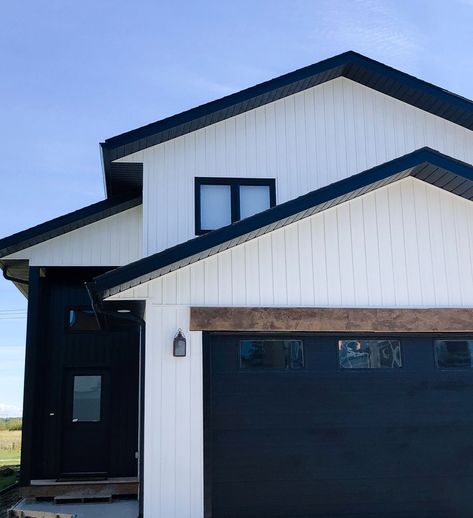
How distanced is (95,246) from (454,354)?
22.4ft

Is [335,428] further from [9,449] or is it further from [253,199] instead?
[9,449]

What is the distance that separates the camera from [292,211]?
9258 millimetres

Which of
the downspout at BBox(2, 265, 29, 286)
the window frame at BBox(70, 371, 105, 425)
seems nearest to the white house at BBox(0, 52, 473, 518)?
the window frame at BBox(70, 371, 105, 425)

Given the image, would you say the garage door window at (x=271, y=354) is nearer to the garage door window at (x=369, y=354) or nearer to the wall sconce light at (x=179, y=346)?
the garage door window at (x=369, y=354)

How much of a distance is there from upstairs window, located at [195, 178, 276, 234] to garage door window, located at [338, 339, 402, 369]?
3.28m

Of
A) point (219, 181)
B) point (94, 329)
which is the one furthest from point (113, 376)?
point (219, 181)

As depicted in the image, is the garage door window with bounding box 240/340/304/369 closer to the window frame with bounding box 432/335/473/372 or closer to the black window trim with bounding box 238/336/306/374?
the black window trim with bounding box 238/336/306/374

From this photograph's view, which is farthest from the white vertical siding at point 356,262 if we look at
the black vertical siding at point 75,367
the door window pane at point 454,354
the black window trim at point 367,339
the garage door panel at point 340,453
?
the black vertical siding at point 75,367

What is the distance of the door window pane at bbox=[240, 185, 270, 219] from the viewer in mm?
11945

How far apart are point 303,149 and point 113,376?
569 cm

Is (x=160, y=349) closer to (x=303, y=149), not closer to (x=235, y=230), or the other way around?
(x=235, y=230)

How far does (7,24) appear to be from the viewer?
51.4 feet

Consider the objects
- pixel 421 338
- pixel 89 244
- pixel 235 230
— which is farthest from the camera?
pixel 89 244

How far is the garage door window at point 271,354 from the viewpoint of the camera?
30.9 feet
